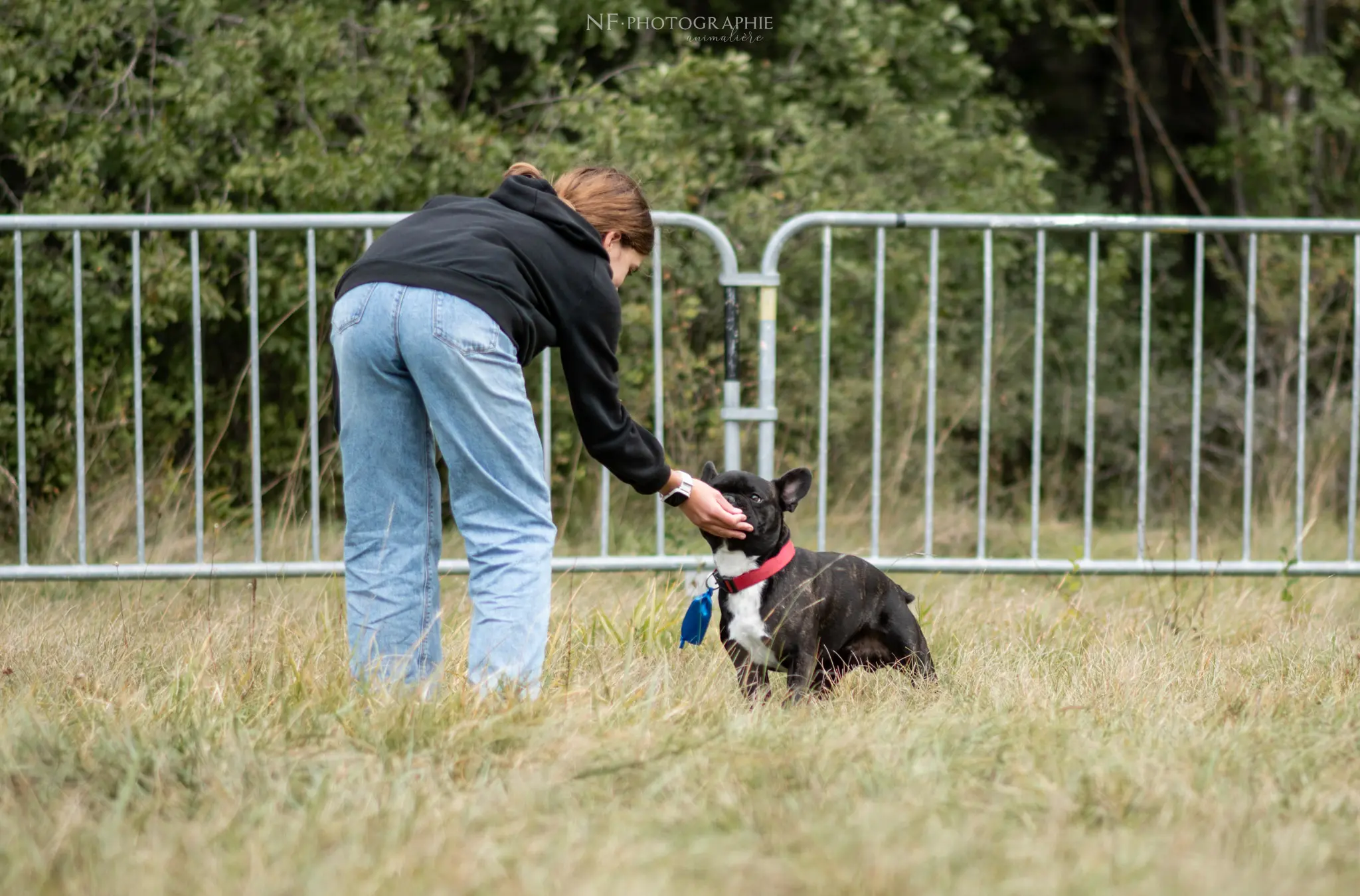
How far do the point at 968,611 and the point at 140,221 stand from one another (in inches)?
135

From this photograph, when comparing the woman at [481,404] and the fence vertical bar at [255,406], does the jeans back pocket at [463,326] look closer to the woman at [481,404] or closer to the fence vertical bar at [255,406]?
the woman at [481,404]

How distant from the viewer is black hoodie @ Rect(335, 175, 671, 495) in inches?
138

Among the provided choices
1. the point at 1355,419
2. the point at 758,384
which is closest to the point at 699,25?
the point at 758,384

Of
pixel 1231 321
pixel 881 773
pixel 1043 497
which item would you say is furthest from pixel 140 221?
pixel 1231 321

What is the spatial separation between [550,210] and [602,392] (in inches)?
19.3

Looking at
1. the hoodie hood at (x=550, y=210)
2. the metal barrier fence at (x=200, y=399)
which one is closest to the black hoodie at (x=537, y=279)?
the hoodie hood at (x=550, y=210)

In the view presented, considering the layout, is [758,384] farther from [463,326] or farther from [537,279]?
[463,326]

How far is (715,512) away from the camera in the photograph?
3.74m

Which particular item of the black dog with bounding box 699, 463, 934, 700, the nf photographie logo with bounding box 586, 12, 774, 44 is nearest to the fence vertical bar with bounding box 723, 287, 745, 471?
the black dog with bounding box 699, 463, 934, 700

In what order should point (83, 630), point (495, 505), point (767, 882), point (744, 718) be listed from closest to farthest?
1. point (767, 882)
2. point (744, 718)
3. point (495, 505)
4. point (83, 630)

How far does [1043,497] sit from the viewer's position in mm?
9203

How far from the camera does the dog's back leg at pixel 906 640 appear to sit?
163 inches

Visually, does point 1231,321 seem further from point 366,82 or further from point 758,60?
point 366,82

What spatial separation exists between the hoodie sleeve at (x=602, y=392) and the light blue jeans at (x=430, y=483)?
0.15m
